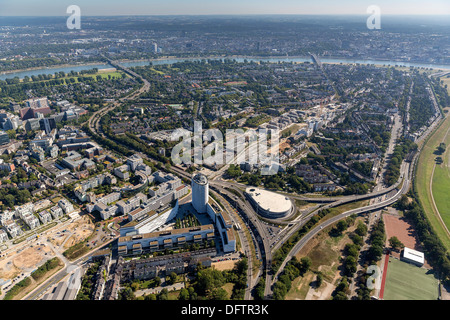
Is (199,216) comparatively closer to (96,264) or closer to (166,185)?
(166,185)

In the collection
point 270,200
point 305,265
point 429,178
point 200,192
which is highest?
point 200,192

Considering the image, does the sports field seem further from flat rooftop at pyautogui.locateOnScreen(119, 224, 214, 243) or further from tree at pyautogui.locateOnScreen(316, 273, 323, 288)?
flat rooftop at pyautogui.locateOnScreen(119, 224, 214, 243)

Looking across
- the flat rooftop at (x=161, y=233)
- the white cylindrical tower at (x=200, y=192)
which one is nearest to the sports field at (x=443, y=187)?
the flat rooftop at (x=161, y=233)

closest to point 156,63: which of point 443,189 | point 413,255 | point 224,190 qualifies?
point 224,190

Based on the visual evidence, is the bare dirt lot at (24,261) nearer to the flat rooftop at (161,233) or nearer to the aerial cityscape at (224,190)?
the aerial cityscape at (224,190)

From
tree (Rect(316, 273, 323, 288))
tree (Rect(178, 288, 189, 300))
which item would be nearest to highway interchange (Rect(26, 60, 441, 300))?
tree (Rect(316, 273, 323, 288))

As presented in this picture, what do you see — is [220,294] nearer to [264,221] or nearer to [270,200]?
[264,221]
